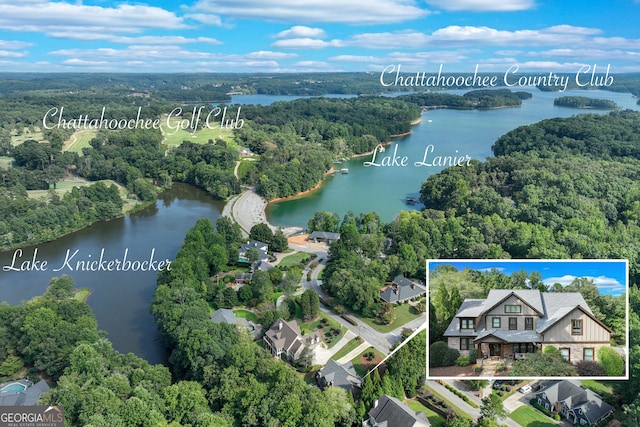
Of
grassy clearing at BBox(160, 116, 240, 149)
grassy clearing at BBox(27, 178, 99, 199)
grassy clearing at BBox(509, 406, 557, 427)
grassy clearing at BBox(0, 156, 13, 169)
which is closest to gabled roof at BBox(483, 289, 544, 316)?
grassy clearing at BBox(509, 406, 557, 427)

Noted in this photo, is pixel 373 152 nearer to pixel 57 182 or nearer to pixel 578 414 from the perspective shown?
pixel 57 182

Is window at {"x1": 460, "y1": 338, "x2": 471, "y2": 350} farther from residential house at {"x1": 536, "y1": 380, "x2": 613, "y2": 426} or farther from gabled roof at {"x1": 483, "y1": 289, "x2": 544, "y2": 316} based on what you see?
residential house at {"x1": 536, "y1": 380, "x2": 613, "y2": 426}

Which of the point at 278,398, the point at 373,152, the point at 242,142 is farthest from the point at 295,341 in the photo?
the point at 373,152

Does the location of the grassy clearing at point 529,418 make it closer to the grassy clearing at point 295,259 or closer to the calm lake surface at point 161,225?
the calm lake surface at point 161,225

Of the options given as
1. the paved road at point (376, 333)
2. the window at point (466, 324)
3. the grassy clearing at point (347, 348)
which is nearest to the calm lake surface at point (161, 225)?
the grassy clearing at point (347, 348)

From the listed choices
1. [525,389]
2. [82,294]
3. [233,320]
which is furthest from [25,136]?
[525,389]
